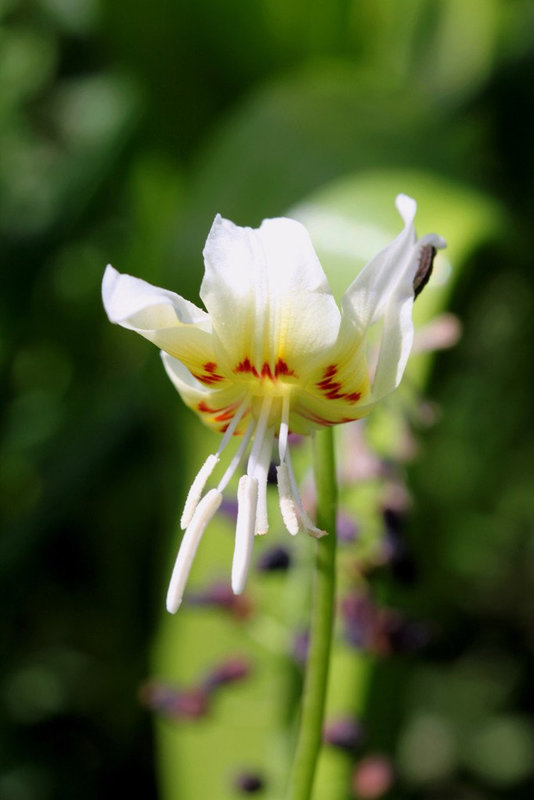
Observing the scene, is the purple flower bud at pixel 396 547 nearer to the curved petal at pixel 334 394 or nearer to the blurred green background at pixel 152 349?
the curved petal at pixel 334 394

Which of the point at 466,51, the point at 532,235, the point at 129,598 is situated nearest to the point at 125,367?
the point at 129,598

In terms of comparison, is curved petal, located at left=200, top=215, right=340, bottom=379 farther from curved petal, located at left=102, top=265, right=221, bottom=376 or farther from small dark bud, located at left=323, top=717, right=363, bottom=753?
small dark bud, located at left=323, top=717, right=363, bottom=753

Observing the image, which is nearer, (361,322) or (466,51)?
(361,322)

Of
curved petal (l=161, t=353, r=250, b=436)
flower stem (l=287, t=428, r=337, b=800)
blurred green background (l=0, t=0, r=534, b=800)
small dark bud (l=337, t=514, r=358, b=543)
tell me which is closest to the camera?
flower stem (l=287, t=428, r=337, b=800)

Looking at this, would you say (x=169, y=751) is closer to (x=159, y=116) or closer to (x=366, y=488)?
(x=366, y=488)

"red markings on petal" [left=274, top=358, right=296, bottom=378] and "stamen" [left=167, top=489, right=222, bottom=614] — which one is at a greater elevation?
"red markings on petal" [left=274, top=358, right=296, bottom=378]

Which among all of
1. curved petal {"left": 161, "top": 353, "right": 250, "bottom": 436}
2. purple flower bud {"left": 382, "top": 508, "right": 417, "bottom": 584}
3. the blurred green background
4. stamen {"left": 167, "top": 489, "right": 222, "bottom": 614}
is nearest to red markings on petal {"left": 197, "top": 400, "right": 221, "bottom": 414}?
curved petal {"left": 161, "top": 353, "right": 250, "bottom": 436}

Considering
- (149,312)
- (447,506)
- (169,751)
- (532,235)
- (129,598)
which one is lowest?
(169,751)
